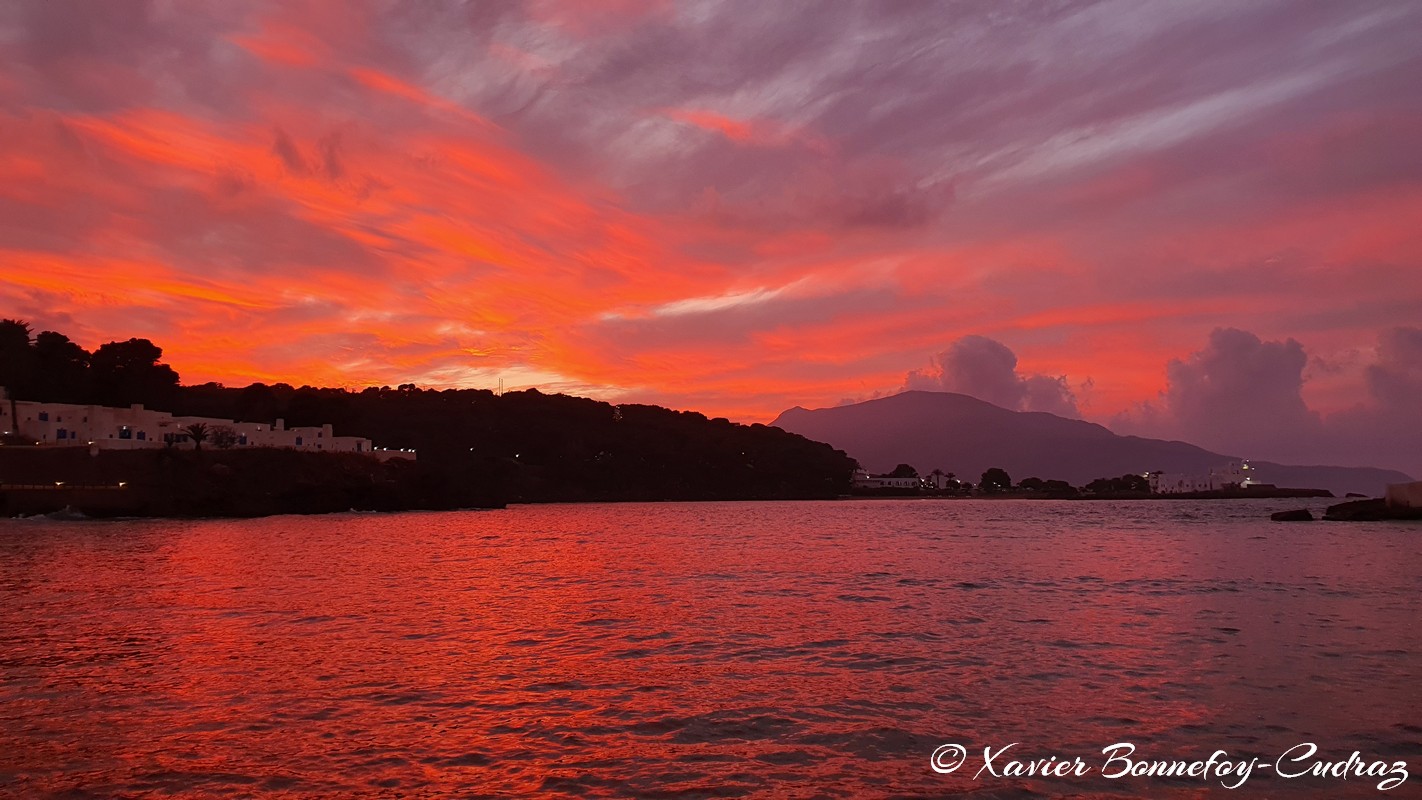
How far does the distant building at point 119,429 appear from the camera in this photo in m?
115

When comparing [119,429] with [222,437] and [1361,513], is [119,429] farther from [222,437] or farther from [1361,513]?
[1361,513]

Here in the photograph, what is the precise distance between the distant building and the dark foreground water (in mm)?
85735

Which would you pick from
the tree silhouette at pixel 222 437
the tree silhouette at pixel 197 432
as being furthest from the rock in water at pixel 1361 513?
the tree silhouette at pixel 222 437

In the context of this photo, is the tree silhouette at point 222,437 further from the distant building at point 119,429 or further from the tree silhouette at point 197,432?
the tree silhouette at point 197,432

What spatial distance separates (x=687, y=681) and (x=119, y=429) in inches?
4989

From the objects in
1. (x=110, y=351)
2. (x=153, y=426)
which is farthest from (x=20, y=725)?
(x=110, y=351)

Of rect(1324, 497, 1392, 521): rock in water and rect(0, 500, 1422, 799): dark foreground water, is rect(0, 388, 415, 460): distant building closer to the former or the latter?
rect(0, 500, 1422, 799): dark foreground water

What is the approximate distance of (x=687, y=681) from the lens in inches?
794

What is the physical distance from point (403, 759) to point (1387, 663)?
72.5 ft

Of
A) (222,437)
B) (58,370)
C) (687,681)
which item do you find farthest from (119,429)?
(687,681)

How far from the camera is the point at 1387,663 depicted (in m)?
21.2

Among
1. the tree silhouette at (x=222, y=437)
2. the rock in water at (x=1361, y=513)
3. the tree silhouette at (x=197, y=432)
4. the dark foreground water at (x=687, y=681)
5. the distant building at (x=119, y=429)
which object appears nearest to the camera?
the dark foreground water at (x=687, y=681)

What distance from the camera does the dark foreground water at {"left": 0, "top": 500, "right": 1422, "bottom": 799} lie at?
44.0 ft

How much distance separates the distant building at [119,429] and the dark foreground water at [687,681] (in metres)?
85.7
